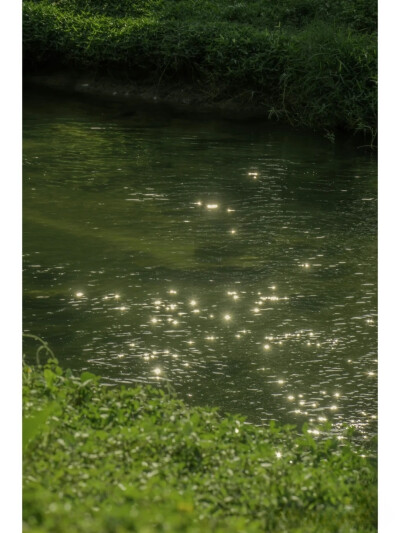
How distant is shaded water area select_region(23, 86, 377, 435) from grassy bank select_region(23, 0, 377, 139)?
1.41 feet

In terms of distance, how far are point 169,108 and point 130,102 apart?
455mm

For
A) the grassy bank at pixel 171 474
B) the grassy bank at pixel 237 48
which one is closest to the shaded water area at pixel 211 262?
the grassy bank at pixel 237 48

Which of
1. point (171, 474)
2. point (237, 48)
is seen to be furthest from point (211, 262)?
point (237, 48)

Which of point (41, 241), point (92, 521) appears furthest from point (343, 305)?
point (92, 521)

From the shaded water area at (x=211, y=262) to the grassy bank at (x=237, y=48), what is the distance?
430 mm

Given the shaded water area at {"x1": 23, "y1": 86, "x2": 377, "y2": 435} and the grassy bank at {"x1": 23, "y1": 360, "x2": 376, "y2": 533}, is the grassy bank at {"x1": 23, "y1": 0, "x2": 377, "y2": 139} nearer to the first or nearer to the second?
the shaded water area at {"x1": 23, "y1": 86, "x2": 377, "y2": 435}

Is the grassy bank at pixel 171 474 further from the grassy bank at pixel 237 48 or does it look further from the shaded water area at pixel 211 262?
the grassy bank at pixel 237 48

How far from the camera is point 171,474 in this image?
297 cm

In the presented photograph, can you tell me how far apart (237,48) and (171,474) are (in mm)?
7061

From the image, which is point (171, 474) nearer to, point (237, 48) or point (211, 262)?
point (211, 262)

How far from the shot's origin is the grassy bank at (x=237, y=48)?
8516 millimetres

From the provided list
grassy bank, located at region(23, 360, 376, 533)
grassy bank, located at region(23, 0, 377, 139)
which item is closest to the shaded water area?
grassy bank, located at region(23, 0, 377, 139)

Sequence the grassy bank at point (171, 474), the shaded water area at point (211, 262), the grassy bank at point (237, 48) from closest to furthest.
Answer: the grassy bank at point (171, 474) → the shaded water area at point (211, 262) → the grassy bank at point (237, 48)

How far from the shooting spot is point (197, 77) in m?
9.85
